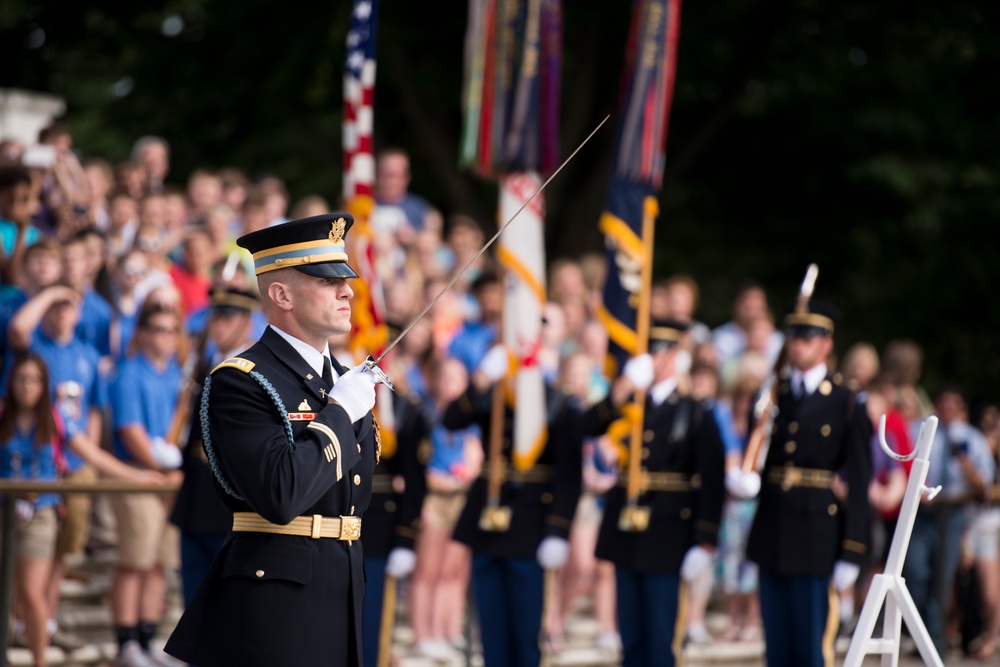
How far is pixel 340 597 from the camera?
4.57 meters

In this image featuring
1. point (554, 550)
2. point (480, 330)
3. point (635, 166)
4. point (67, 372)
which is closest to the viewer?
point (554, 550)

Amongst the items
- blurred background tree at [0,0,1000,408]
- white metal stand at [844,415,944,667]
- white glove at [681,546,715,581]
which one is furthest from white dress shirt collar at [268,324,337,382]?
blurred background tree at [0,0,1000,408]

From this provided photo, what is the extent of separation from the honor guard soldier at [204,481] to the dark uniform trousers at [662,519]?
1888 mm

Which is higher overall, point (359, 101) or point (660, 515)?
point (359, 101)

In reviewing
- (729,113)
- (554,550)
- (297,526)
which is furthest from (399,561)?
(729,113)

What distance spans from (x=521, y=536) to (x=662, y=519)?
2.44ft

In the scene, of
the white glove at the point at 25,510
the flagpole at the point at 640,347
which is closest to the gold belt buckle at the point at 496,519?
the flagpole at the point at 640,347

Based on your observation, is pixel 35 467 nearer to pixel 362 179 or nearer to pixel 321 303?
pixel 362 179

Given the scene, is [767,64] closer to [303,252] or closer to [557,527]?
[557,527]

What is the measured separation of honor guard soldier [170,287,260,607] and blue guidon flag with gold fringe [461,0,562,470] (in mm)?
1480

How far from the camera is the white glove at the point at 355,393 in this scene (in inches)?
174

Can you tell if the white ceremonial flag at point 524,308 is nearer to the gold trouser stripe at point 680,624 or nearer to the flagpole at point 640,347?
the flagpole at point 640,347

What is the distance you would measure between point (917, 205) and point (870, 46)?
1.56 meters

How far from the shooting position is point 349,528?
462cm
